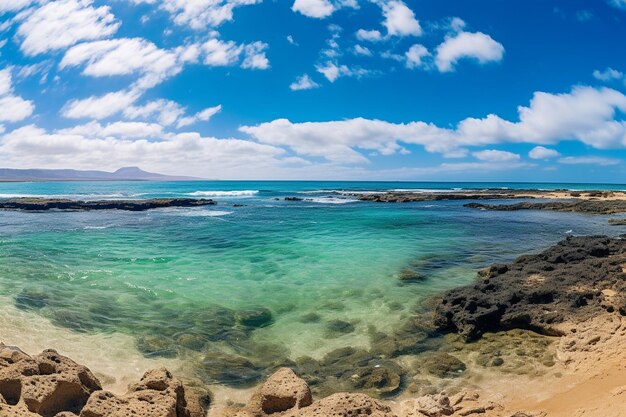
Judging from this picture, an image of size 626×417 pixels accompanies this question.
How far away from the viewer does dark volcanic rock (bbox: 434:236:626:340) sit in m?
9.76

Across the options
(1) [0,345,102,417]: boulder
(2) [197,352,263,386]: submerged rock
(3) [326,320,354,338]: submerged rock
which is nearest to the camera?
(1) [0,345,102,417]: boulder

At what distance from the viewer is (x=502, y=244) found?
22.4 meters

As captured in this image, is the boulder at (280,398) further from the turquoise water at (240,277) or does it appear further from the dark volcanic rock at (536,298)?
the dark volcanic rock at (536,298)

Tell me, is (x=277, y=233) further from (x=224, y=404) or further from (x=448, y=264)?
(x=224, y=404)

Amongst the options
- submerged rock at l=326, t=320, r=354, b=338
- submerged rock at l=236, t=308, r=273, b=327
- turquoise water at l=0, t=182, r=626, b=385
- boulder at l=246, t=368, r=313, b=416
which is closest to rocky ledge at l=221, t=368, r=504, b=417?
boulder at l=246, t=368, r=313, b=416

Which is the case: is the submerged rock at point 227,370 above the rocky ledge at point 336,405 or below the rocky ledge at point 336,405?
below

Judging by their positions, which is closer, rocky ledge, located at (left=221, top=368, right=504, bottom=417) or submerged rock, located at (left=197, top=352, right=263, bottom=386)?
rocky ledge, located at (left=221, top=368, right=504, bottom=417)

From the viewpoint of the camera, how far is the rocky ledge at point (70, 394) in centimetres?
509

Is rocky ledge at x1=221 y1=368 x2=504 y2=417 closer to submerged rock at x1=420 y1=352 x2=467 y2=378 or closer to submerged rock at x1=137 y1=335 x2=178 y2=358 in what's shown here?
submerged rock at x1=420 y1=352 x2=467 y2=378

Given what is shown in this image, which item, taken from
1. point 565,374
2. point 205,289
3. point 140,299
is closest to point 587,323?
point 565,374

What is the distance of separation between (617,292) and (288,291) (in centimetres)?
998

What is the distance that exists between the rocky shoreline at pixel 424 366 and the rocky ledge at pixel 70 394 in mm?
14

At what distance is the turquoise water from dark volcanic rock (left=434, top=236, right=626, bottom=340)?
60.4 inches

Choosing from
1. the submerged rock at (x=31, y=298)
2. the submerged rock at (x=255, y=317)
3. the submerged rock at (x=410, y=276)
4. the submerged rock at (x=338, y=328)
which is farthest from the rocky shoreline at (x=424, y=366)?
the submerged rock at (x=31, y=298)
